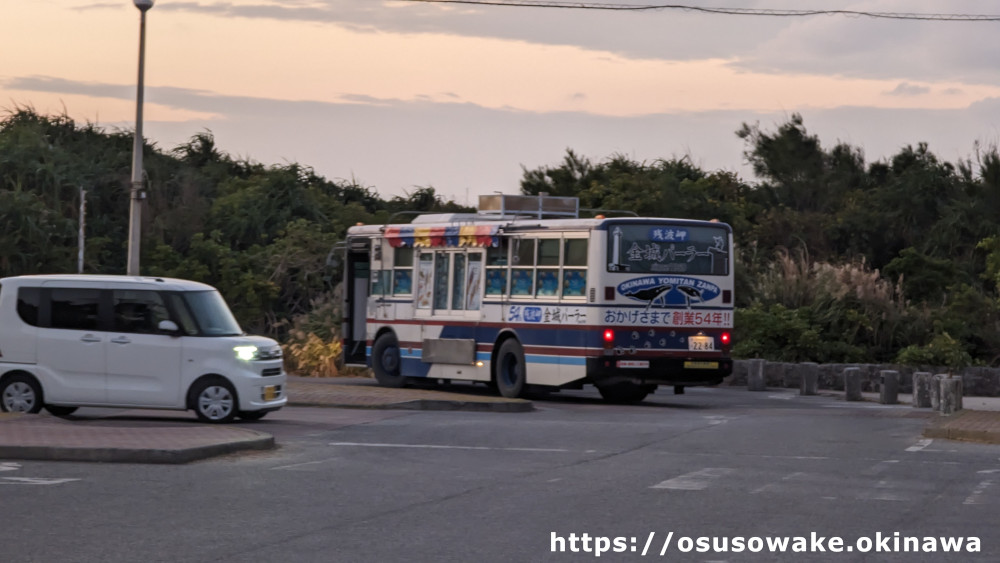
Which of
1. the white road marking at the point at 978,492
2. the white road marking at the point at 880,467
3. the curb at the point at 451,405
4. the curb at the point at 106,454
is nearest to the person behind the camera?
the white road marking at the point at 978,492

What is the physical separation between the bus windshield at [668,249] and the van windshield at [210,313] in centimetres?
654

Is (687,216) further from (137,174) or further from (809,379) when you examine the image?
(137,174)

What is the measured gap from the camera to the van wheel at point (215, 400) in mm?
18828

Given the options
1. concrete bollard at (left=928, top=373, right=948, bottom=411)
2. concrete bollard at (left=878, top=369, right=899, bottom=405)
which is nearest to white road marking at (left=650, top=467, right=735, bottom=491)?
concrete bollard at (left=928, top=373, right=948, bottom=411)

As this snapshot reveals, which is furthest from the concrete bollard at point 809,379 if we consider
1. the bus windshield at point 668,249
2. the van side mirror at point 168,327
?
the van side mirror at point 168,327

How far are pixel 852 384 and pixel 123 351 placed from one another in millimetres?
12796

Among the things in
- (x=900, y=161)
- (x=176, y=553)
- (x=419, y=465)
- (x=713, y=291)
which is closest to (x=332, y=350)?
(x=713, y=291)

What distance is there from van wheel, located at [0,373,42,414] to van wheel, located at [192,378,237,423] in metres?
2.02

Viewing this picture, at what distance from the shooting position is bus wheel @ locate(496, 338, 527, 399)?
24.7 m

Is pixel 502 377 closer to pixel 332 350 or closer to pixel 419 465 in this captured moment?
pixel 332 350

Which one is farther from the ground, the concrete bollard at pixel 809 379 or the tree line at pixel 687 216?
the tree line at pixel 687 216

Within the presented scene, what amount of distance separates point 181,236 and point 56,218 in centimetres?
395

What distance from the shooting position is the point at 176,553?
31.2ft

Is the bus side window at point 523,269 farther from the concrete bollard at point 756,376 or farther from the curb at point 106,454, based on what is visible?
the curb at point 106,454
